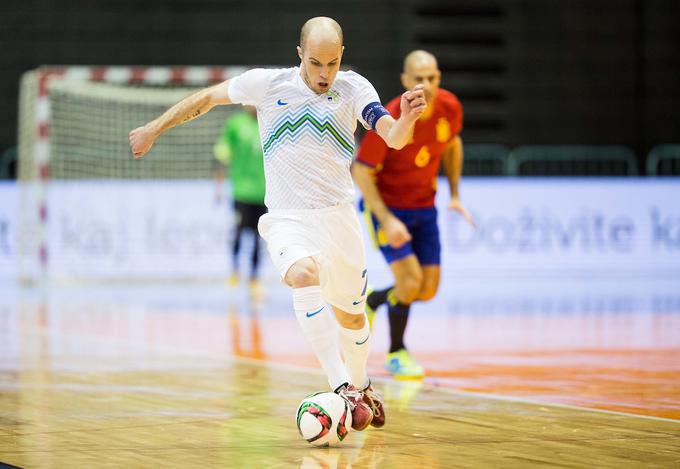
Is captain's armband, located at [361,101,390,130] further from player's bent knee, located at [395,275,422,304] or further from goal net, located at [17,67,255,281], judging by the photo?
goal net, located at [17,67,255,281]

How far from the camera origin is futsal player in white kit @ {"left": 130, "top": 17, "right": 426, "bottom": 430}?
4.80m

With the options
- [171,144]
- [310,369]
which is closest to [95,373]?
[310,369]

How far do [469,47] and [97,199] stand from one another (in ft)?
20.3

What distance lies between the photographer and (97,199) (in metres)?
15.6

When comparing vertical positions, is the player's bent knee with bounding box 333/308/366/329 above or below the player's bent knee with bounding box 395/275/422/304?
above

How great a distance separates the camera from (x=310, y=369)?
23.3 ft

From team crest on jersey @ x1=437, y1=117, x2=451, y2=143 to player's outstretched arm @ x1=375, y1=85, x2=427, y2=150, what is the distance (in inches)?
85.4

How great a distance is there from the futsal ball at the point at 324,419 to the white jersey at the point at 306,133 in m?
0.82

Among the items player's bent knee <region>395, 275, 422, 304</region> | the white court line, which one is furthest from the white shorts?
player's bent knee <region>395, 275, 422, 304</region>

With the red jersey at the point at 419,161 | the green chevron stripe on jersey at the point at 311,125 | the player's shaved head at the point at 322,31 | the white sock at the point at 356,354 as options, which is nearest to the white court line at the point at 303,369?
the white sock at the point at 356,354

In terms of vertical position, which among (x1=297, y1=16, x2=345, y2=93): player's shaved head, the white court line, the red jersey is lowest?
the white court line

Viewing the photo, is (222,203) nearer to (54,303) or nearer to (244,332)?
(54,303)

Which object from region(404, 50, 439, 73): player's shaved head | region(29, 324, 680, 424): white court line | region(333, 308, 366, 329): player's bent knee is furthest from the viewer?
region(404, 50, 439, 73): player's shaved head

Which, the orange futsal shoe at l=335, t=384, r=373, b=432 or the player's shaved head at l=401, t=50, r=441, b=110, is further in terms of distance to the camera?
the player's shaved head at l=401, t=50, r=441, b=110
